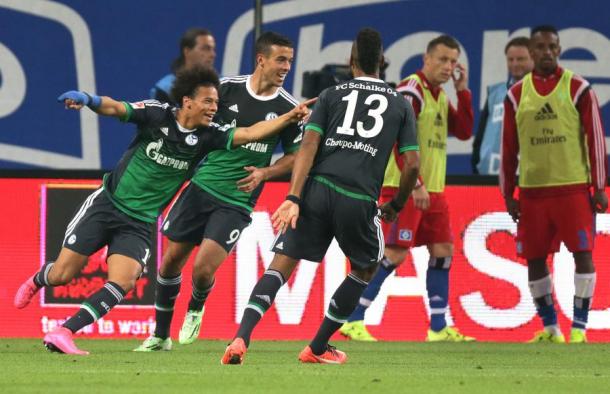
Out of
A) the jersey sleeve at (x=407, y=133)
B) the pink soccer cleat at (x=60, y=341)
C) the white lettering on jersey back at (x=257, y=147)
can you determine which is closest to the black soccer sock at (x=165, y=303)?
the white lettering on jersey back at (x=257, y=147)

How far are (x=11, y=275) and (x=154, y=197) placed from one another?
99.4 inches

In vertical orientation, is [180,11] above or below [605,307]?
above

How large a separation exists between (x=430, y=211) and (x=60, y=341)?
11.8ft

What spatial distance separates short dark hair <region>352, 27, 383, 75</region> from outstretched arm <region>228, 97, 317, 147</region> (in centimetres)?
40

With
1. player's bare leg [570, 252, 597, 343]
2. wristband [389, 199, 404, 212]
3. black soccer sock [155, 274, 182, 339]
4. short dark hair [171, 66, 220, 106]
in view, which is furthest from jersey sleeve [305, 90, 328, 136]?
player's bare leg [570, 252, 597, 343]

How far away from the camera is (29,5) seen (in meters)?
14.9

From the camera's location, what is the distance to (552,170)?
11805 millimetres

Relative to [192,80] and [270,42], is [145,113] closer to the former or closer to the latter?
[192,80]

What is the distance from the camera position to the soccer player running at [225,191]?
10.6 metres

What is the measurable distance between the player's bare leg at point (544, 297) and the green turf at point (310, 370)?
0.54 m

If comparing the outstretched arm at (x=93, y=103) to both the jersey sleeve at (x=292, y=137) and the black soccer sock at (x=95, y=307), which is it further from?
the jersey sleeve at (x=292, y=137)

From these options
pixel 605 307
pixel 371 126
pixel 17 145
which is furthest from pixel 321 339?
pixel 17 145

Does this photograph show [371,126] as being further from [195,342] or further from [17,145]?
[17,145]

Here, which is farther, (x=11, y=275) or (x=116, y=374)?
(x=11, y=275)
